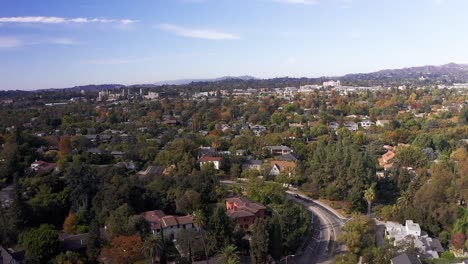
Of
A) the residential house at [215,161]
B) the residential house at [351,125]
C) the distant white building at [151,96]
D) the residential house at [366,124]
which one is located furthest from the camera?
the distant white building at [151,96]

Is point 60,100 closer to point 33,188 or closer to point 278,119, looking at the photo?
point 278,119

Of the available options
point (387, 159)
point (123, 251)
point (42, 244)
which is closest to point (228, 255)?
point (123, 251)

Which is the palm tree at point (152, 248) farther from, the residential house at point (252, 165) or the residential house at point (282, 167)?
the residential house at point (252, 165)

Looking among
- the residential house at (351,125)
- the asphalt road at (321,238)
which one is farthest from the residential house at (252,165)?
the residential house at (351,125)

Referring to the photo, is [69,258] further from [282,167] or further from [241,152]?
[241,152]

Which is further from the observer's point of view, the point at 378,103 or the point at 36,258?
the point at 378,103

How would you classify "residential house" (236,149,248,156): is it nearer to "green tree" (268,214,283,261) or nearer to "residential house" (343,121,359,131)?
"residential house" (343,121,359,131)

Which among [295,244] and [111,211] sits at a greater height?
[111,211]

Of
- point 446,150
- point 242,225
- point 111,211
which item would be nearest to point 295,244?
point 242,225
